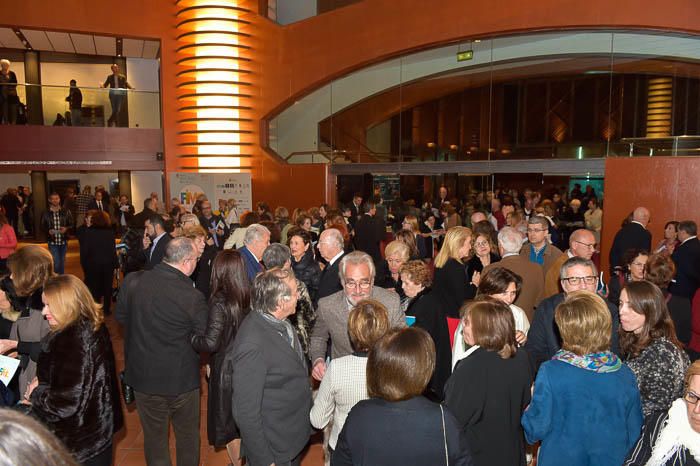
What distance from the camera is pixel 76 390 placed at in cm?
281

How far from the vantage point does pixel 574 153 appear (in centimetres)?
1008

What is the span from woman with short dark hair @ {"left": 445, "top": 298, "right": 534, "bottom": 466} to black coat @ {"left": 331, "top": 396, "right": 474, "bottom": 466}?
654 mm

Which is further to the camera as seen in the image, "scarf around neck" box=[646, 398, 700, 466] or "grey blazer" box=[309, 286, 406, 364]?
"grey blazer" box=[309, 286, 406, 364]

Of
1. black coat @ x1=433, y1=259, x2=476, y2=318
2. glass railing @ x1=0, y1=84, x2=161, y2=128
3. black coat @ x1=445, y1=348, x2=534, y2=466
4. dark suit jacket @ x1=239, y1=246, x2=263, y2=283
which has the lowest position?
black coat @ x1=445, y1=348, x2=534, y2=466

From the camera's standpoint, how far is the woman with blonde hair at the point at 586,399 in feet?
8.43

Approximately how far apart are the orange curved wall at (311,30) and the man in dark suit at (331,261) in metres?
7.37

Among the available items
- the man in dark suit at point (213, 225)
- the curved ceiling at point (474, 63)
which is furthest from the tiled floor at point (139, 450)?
the curved ceiling at point (474, 63)

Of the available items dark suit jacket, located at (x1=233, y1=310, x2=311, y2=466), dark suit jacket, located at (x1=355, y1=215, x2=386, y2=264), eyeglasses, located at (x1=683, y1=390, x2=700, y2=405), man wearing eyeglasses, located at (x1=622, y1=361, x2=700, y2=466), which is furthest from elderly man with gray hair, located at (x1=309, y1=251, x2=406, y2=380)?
dark suit jacket, located at (x1=355, y1=215, x2=386, y2=264)

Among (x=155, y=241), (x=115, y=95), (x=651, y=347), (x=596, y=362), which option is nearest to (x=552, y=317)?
(x=651, y=347)

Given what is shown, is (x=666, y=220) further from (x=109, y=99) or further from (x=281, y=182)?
(x=109, y=99)

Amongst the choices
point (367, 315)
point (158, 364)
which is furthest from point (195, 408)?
point (367, 315)

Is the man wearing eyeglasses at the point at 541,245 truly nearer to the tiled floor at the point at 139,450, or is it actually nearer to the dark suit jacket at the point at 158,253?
the tiled floor at the point at 139,450

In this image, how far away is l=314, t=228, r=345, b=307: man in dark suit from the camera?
4.79 meters

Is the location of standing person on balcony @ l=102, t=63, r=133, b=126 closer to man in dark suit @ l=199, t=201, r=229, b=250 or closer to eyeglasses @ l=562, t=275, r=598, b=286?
man in dark suit @ l=199, t=201, r=229, b=250
